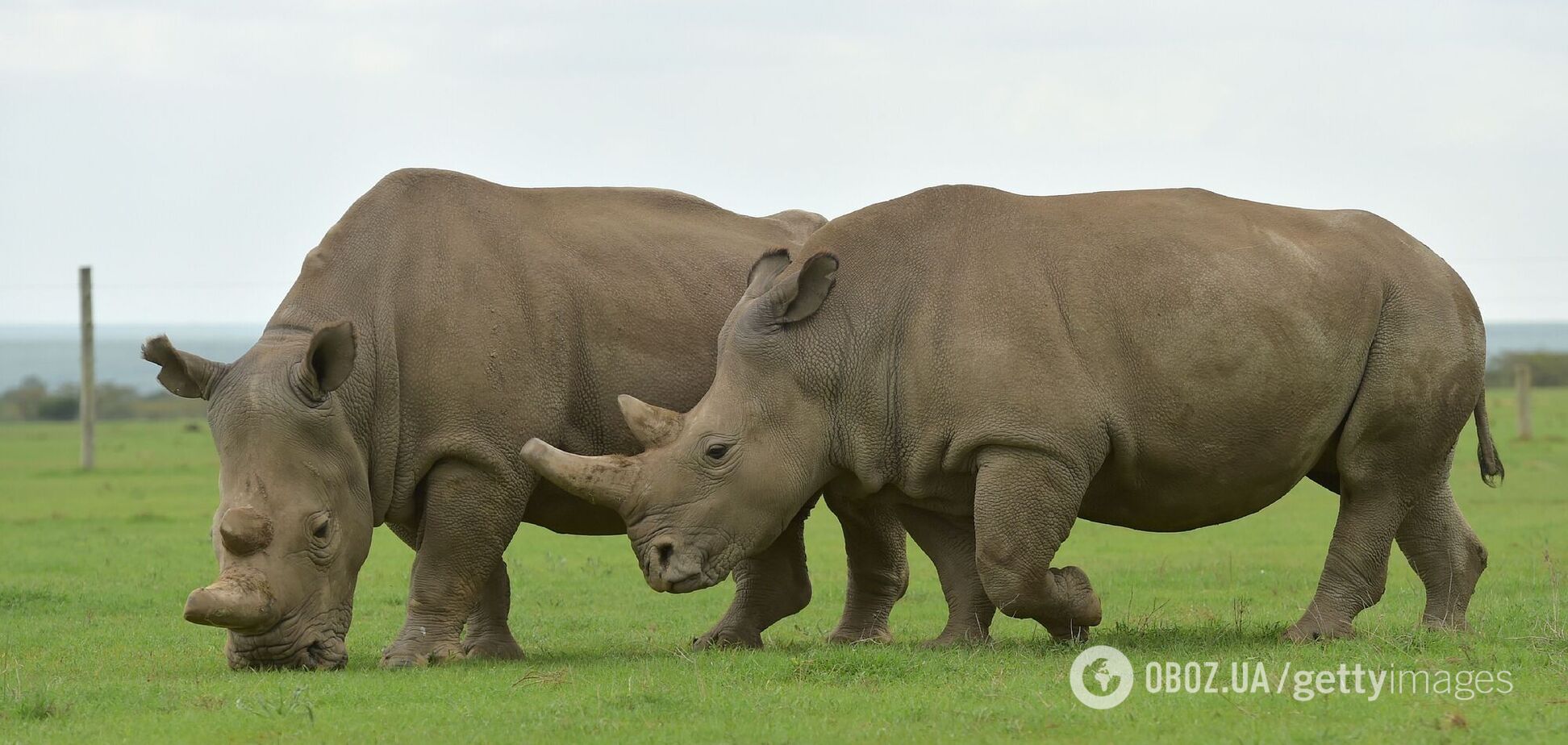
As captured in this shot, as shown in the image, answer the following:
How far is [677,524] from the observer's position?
9484mm

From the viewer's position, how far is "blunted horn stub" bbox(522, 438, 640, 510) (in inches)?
369

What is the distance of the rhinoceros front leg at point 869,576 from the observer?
1130 cm

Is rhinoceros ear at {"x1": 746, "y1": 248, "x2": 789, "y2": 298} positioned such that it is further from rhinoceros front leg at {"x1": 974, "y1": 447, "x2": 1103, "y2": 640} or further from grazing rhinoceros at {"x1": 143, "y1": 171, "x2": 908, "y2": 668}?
rhinoceros front leg at {"x1": 974, "y1": 447, "x2": 1103, "y2": 640}

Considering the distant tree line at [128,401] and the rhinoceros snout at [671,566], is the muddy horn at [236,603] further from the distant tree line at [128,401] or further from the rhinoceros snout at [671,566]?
the distant tree line at [128,401]

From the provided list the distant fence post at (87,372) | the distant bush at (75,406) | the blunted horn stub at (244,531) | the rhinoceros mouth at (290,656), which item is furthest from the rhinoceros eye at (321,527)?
the distant bush at (75,406)

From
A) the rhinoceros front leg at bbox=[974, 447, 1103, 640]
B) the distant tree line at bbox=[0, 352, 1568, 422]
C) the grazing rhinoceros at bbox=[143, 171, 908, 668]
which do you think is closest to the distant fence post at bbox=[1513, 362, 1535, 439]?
the grazing rhinoceros at bbox=[143, 171, 908, 668]

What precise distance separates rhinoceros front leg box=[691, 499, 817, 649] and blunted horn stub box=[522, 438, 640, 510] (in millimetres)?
1592

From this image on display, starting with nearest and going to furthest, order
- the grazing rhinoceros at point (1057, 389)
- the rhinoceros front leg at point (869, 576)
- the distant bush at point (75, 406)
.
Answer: the grazing rhinoceros at point (1057, 389)
the rhinoceros front leg at point (869, 576)
the distant bush at point (75, 406)

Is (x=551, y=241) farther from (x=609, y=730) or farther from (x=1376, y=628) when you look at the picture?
(x=1376, y=628)

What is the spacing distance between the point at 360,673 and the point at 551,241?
249cm

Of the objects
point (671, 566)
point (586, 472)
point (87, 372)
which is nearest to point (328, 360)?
point (586, 472)

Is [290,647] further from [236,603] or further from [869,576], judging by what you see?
[869,576]

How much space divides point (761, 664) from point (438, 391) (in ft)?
6.77

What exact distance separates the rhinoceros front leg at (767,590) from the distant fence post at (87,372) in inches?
922
